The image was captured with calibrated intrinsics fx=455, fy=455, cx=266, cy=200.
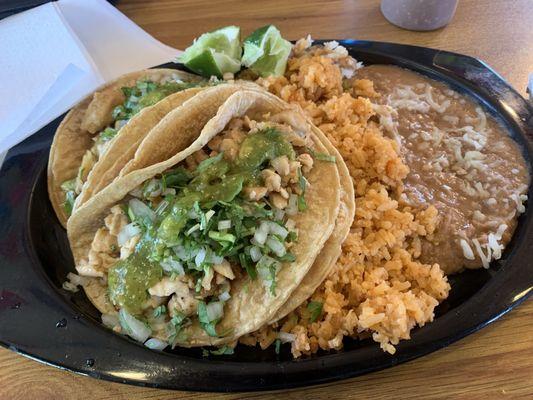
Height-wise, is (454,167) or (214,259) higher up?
(214,259)

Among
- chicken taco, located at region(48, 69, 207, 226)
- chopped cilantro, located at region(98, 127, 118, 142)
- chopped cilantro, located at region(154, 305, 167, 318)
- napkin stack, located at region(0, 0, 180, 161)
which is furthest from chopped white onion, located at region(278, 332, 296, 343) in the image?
napkin stack, located at region(0, 0, 180, 161)

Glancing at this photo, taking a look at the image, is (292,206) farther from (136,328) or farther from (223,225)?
(136,328)

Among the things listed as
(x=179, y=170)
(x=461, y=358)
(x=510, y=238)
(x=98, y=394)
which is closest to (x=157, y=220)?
(x=179, y=170)

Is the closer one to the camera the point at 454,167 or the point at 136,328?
the point at 136,328

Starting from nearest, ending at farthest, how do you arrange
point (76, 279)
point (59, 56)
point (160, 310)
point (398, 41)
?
point (160, 310)
point (76, 279)
point (59, 56)
point (398, 41)

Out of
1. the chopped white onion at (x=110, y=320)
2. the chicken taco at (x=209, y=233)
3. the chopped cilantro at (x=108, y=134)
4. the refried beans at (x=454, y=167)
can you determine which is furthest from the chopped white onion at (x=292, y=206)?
the chopped cilantro at (x=108, y=134)

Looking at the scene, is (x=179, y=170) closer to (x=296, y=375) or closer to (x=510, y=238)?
(x=296, y=375)

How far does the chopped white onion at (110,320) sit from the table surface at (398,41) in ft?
0.58

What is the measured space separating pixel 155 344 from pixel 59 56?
1665mm

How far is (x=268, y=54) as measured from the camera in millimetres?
2090

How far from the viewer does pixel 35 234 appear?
170cm

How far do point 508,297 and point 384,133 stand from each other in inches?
31.2

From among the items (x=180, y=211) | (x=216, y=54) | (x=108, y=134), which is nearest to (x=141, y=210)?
(x=180, y=211)

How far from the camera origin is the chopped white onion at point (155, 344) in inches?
53.9
